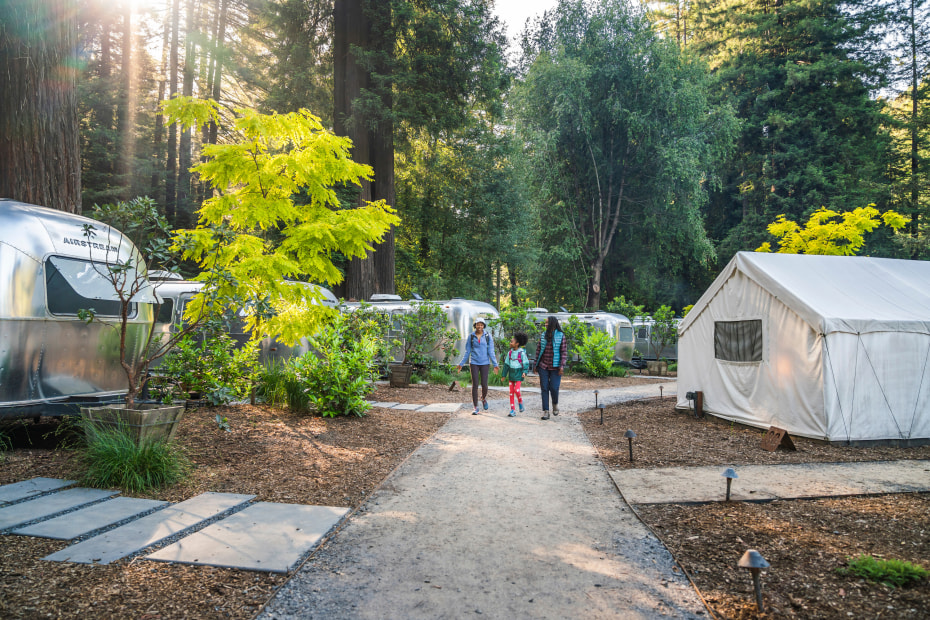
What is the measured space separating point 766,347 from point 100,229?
9.61 meters

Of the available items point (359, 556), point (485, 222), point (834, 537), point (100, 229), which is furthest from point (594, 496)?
point (485, 222)

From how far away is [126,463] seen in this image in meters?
4.54

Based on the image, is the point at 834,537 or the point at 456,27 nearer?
the point at 834,537

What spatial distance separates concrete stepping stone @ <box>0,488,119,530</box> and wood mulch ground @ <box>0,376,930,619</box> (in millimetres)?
330

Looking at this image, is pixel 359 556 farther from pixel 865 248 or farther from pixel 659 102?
pixel 865 248

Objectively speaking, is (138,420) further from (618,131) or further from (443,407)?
(618,131)

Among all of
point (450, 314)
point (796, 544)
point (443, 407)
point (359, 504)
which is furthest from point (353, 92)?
point (796, 544)

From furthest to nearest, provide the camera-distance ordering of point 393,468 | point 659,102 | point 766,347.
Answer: point 659,102 → point 766,347 → point 393,468

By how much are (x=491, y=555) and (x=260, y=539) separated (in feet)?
5.23

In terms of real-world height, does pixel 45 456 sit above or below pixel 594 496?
above

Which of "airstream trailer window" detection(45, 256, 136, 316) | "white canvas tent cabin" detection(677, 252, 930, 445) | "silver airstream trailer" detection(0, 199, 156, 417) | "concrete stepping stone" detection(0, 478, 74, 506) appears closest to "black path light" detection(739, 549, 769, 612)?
"concrete stepping stone" detection(0, 478, 74, 506)

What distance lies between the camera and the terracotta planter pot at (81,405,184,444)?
15.3ft

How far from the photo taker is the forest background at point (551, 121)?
16875mm

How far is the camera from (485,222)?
26297 millimetres
